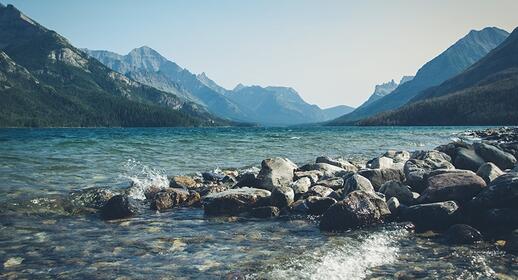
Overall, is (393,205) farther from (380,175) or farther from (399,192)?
(380,175)

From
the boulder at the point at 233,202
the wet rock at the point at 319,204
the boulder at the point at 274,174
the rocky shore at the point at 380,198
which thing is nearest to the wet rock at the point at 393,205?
the rocky shore at the point at 380,198

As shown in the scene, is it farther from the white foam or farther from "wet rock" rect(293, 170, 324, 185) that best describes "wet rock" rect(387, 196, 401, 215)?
the white foam

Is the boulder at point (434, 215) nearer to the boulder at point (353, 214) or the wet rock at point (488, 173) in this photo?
the boulder at point (353, 214)

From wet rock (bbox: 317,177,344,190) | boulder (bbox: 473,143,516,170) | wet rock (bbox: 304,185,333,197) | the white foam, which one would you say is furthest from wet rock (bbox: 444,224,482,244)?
the white foam

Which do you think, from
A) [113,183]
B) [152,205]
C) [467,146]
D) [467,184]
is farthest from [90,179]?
[467,146]

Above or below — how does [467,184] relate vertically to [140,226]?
above

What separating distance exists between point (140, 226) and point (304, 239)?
558 cm

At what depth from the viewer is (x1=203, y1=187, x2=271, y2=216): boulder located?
15.3 m

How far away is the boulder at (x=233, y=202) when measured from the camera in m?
15.3

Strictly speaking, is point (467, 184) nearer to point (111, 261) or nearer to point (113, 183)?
point (111, 261)

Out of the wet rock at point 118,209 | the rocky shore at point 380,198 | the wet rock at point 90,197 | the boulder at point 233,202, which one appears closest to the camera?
the rocky shore at point 380,198

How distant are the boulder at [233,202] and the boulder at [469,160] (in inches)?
419

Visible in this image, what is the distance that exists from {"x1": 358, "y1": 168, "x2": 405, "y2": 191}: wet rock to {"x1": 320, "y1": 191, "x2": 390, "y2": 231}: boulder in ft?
12.3

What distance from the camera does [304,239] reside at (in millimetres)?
11633
